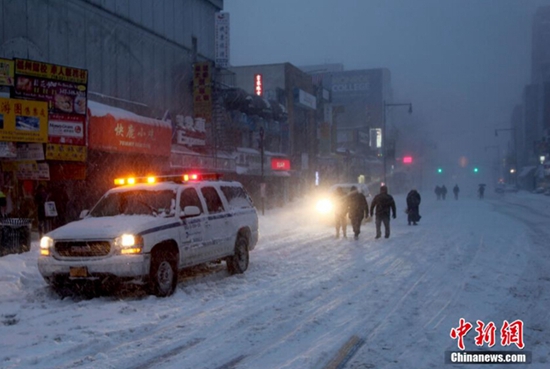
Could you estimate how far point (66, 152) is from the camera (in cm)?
1900

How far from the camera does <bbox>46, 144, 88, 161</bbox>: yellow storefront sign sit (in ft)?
60.7

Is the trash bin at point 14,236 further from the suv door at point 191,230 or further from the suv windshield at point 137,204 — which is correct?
the suv door at point 191,230

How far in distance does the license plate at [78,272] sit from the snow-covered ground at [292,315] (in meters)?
0.43

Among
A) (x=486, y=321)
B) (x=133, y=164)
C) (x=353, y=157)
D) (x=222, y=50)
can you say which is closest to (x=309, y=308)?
(x=486, y=321)

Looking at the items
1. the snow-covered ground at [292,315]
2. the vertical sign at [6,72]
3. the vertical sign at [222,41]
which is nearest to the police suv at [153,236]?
the snow-covered ground at [292,315]

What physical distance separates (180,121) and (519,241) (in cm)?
1697

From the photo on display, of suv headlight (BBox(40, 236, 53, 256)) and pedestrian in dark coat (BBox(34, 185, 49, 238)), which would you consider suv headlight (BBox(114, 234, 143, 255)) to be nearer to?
suv headlight (BBox(40, 236, 53, 256))

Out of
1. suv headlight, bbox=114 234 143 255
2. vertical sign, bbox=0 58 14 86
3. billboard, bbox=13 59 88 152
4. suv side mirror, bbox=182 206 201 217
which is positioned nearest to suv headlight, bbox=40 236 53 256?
suv headlight, bbox=114 234 143 255

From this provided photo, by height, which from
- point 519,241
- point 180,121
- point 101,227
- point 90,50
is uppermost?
point 90,50

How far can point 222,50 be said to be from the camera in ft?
116

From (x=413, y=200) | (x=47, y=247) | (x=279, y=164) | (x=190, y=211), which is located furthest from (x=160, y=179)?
(x=279, y=164)

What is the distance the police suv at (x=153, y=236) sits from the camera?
9.39m

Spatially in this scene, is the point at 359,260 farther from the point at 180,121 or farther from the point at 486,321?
the point at 180,121

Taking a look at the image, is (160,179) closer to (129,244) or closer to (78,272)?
(129,244)
